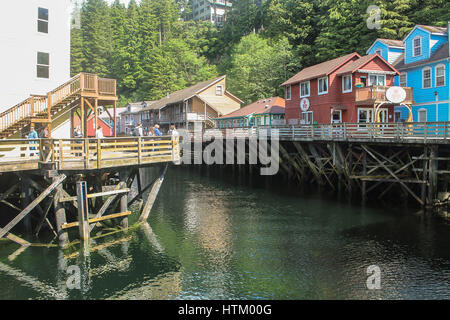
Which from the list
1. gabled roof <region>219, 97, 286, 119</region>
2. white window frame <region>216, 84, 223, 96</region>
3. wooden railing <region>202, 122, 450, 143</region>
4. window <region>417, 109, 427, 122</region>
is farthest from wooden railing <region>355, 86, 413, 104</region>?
white window frame <region>216, 84, 223, 96</region>

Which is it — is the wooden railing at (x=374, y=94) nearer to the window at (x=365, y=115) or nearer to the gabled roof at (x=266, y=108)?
the window at (x=365, y=115)

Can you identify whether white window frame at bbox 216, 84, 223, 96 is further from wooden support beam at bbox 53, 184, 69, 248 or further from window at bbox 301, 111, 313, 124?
wooden support beam at bbox 53, 184, 69, 248

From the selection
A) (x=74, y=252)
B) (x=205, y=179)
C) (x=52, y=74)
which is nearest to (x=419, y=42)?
(x=205, y=179)

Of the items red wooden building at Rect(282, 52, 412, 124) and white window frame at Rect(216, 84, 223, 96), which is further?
white window frame at Rect(216, 84, 223, 96)

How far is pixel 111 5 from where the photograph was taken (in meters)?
103

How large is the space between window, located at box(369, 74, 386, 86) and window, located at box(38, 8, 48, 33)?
23.0 m

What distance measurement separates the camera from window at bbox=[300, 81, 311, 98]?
112 ft

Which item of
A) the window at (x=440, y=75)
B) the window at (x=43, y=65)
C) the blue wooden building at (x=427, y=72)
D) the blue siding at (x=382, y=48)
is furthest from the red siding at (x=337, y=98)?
the window at (x=43, y=65)

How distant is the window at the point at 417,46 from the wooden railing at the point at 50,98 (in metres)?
24.4

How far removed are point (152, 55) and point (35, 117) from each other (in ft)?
206

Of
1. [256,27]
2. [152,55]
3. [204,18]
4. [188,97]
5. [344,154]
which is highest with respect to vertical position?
[204,18]
